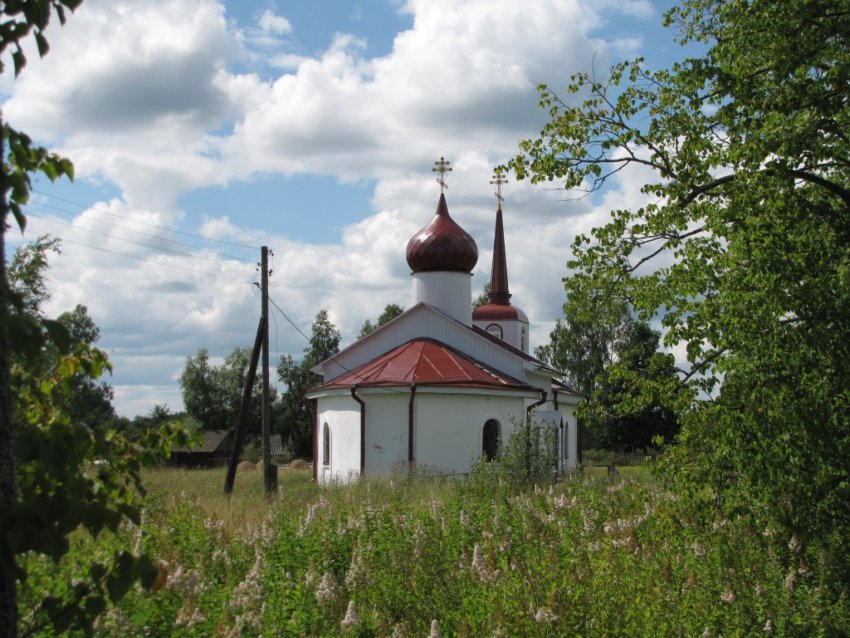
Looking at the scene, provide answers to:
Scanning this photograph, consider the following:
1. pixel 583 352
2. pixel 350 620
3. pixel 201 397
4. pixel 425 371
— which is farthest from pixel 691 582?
pixel 201 397

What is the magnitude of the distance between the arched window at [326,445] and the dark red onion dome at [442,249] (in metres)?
7.46

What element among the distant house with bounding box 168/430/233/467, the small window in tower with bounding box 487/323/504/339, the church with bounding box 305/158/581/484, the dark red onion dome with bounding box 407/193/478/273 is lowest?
the distant house with bounding box 168/430/233/467

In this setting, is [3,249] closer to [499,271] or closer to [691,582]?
[691,582]

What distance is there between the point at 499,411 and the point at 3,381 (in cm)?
2273

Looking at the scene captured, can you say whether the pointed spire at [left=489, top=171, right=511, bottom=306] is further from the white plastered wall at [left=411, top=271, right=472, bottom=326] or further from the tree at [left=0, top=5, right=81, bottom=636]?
the tree at [left=0, top=5, right=81, bottom=636]

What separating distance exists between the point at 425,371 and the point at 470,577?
18.4m

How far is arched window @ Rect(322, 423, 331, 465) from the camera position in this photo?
26.1 metres

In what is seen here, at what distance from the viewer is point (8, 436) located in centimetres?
232

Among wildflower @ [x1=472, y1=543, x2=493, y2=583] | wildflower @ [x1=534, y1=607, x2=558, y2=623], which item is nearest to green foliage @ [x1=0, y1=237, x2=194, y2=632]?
wildflower @ [x1=534, y1=607, x2=558, y2=623]

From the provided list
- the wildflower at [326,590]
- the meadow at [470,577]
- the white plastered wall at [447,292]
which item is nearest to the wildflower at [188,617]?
the meadow at [470,577]

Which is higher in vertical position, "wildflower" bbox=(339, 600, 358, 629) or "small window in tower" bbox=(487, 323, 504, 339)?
"small window in tower" bbox=(487, 323, 504, 339)

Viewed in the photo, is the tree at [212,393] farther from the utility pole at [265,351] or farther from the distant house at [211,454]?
the utility pole at [265,351]

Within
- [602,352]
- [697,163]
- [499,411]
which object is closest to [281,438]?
[602,352]

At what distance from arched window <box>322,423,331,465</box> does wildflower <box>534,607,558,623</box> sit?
70.3 feet
